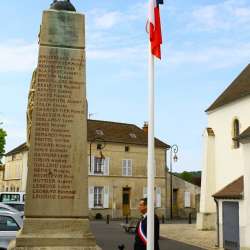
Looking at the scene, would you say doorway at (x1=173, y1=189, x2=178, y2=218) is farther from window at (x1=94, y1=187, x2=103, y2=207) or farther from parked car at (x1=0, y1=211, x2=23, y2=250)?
parked car at (x1=0, y1=211, x2=23, y2=250)

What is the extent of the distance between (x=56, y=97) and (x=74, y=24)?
1.22 m

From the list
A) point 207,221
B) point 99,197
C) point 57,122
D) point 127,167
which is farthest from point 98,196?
point 57,122

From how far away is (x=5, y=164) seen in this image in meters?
56.3

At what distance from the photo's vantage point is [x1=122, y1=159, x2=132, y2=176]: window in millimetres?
43844

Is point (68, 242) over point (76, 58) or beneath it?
beneath

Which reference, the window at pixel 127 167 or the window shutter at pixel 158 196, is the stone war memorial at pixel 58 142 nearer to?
the window at pixel 127 167

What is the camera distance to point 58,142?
708cm

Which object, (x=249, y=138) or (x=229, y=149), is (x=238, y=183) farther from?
(x=229, y=149)

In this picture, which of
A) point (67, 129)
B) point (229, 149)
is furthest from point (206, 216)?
point (67, 129)

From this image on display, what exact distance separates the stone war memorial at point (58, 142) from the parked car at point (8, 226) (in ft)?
13.0

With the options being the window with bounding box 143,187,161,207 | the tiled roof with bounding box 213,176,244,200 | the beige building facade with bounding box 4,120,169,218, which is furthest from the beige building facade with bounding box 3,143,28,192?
the tiled roof with bounding box 213,176,244,200

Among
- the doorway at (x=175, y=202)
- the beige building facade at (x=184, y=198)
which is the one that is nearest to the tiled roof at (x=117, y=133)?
the beige building facade at (x=184, y=198)

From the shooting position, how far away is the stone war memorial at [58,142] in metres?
6.81

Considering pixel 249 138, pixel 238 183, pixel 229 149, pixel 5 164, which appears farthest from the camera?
pixel 5 164
